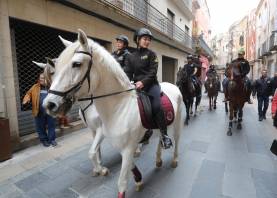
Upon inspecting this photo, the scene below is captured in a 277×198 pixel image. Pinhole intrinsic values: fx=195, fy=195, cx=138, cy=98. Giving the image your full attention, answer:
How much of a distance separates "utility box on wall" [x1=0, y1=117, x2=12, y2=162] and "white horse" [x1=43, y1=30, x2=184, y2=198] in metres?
2.70

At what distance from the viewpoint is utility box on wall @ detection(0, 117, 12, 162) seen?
3.74 m

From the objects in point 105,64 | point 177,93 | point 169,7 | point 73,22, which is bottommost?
point 177,93

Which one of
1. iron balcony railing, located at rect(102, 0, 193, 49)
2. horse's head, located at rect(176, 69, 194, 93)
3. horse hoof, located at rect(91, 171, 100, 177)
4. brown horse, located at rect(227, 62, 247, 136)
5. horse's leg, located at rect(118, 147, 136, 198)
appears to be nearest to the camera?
horse's leg, located at rect(118, 147, 136, 198)

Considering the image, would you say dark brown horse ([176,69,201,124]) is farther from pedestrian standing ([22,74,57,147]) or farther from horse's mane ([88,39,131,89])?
horse's mane ([88,39,131,89])

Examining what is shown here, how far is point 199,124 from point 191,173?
357 cm

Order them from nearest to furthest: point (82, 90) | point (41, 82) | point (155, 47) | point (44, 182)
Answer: point (82, 90) → point (44, 182) → point (41, 82) → point (155, 47)

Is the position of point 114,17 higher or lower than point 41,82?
higher

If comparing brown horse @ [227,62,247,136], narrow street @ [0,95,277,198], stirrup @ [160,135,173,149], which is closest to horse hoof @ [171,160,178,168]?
narrow street @ [0,95,277,198]

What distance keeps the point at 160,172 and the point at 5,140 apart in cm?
304

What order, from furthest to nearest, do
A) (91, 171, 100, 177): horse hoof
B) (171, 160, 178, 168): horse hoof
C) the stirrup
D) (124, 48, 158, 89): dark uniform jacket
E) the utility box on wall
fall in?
the utility box on wall, (171, 160, 178, 168): horse hoof, (91, 171, 100, 177): horse hoof, the stirrup, (124, 48, 158, 89): dark uniform jacket

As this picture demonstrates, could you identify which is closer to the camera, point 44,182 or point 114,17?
point 44,182

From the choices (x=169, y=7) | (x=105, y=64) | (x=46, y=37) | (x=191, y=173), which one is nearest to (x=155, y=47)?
(x=169, y=7)

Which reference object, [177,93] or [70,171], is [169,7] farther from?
[70,171]

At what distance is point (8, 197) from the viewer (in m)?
2.71
